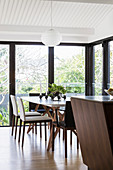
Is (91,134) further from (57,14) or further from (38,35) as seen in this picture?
(38,35)

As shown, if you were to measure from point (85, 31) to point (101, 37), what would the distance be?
53 centimetres

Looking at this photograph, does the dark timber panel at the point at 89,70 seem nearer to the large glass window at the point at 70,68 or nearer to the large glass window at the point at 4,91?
the large glass window at the point at 70,68

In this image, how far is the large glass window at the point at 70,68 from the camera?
8.41 metres

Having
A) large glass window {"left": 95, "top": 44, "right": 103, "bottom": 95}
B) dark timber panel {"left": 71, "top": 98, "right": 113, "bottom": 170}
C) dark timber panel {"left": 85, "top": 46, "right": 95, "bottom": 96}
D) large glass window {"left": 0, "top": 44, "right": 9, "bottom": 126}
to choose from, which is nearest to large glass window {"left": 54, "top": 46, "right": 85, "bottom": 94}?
dark timber panel {"left": 85, "top": 46, "right": 95, "bottom": 96}

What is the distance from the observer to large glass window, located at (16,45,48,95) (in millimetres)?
8219

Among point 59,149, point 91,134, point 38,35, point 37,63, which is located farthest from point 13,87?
point 91,134

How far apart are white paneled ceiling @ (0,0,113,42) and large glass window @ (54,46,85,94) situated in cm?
41

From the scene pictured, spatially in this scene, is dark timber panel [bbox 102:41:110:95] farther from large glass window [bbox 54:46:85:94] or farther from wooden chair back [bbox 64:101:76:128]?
wooden chair back [bbox 64:101:76:128]

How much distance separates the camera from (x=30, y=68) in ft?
27.2

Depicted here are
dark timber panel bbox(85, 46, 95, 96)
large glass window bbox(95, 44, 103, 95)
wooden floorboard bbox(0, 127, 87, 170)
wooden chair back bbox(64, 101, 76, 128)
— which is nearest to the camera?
wooden floorboard bbox(0, 127, 87, 170)

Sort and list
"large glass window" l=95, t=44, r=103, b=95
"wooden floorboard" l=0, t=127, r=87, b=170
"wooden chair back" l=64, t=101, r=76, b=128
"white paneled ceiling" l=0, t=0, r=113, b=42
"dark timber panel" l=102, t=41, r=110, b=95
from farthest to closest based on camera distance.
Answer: "large glass window" l=95, t=44, r=103, b=95 < "dark timber panel" l=102, t=41, r=110, b=95 < "white paneled ceiling" l=0, t=0, r=113, b=42 < "wooden chair back" l=64, t=101, r=76, b=128 < "wooden floorboard" l=0, t=127, r=87, b=170

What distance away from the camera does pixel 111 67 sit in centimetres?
725

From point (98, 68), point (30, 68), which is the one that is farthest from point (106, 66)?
point (30, 68)

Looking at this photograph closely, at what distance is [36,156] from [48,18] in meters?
3.40
